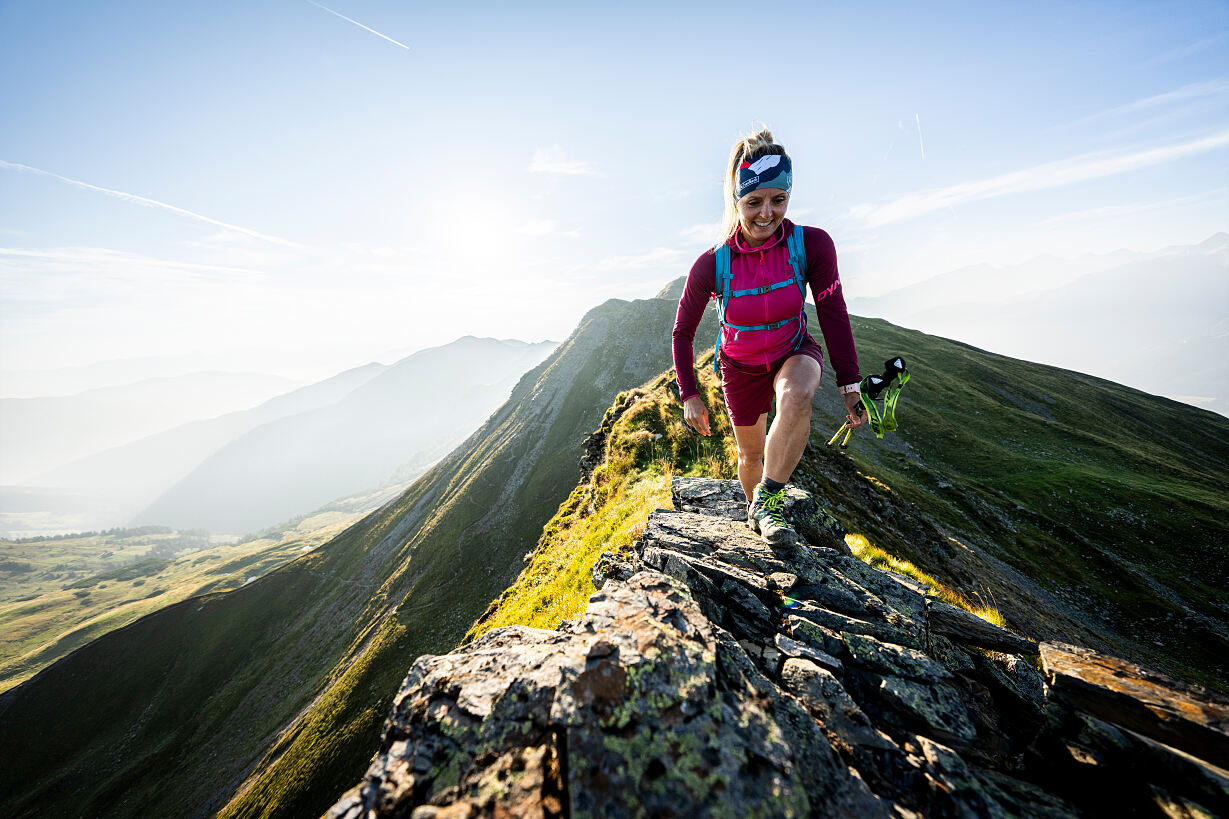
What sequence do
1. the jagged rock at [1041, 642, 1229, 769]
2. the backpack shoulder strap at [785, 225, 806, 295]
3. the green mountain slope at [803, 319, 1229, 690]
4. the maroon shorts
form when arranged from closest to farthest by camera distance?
the jagged rock at [1041, 642, 1229, 769], the backpack shoulder strap at [785, 225, 806, 295], the maroon shorts, the green mountain slope at [803, 319, 1229, 690]

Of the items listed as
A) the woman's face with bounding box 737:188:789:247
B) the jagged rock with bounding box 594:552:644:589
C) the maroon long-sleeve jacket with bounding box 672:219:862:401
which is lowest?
the jagged rock with bounding box 594:552:644:589

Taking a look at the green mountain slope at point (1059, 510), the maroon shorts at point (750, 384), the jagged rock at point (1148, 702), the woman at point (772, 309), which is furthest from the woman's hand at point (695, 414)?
the green mountain slope at point (1059, 510)

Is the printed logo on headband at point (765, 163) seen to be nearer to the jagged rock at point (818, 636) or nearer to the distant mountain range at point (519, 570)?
the jagged rock at point (818, 636)

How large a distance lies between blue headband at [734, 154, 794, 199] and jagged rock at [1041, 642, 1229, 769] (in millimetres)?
5680

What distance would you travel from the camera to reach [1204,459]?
221 ft

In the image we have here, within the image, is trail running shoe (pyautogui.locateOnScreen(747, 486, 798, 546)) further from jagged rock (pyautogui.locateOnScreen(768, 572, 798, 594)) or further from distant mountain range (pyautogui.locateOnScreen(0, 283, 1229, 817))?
distant mountain range (pyautogui.locateOnScreen(0, 283, 1229, 817))

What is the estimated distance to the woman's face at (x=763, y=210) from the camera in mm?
5309

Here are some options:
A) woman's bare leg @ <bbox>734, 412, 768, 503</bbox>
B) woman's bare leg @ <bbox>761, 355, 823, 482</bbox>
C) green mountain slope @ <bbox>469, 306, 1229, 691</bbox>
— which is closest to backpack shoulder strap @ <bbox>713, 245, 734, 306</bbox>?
woman's bare leg @ <bbox>761, 355, 823, 482</bbox>

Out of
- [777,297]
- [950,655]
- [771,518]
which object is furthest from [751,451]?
[950,655]

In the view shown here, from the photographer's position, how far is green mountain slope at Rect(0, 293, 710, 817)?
4547cm

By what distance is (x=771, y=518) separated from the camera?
5.98 m

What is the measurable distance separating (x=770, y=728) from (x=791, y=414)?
3208 millimetres

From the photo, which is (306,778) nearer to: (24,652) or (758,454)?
(758,454)

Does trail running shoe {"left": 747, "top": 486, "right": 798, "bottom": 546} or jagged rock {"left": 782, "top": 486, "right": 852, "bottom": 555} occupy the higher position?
trail running shoe {"left": 747, "top": 486, "right": 798, "bottom": 546}
